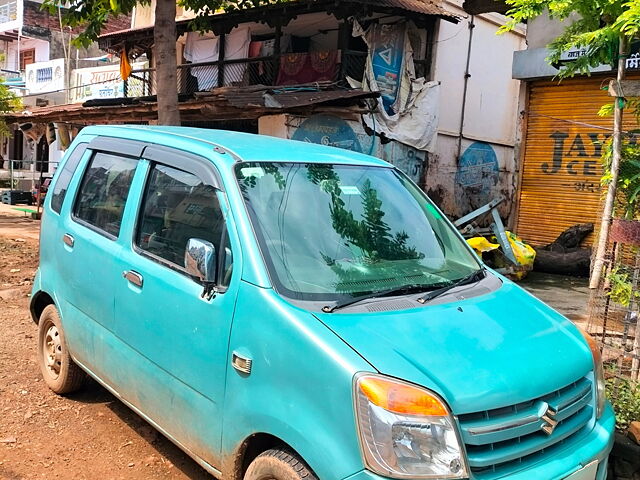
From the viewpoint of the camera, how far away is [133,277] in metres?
3.20

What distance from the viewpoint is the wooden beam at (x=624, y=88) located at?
12.8ft

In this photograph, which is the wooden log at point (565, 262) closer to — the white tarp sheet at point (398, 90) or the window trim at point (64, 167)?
the white tarp sheet at point (398, 90)

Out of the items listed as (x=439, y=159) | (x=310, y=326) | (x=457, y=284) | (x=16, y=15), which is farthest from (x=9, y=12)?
(x=310, y=326)

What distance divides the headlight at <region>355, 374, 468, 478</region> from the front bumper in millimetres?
111

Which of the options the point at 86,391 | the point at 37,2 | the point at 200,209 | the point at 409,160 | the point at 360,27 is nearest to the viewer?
the point at 200,209

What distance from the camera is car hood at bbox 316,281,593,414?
2139mm

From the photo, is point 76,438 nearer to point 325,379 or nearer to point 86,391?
point 86,391

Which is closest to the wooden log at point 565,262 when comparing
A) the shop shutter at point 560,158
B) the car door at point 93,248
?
the shop shutter at point 560,158

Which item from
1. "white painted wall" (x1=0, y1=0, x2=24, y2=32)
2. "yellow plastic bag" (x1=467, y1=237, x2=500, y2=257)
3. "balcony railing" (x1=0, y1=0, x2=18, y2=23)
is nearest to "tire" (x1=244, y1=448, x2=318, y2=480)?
"yellow plastic bag" (x1=467, y1=237, x2=500, y2=257)

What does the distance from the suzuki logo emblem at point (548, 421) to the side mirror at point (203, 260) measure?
1.52 meters

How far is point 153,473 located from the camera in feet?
11.1

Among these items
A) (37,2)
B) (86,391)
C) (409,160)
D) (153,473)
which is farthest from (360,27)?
(37,2)

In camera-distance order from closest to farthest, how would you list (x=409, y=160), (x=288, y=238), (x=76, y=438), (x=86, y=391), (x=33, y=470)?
(x=288, y=238)
(x=33, y=470)
(x=76, y=438)
(x=86, y=391)
(x=409, y=160)

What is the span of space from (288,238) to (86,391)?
264cm
